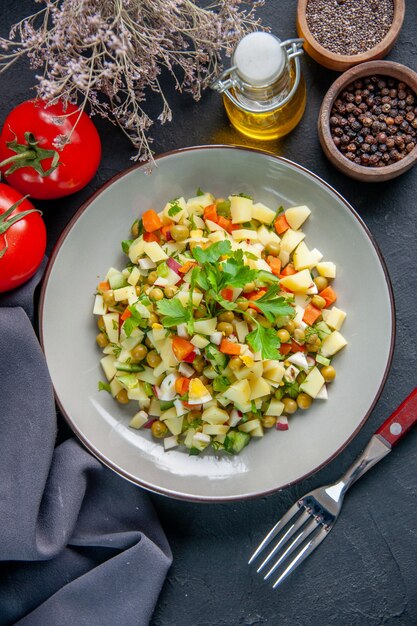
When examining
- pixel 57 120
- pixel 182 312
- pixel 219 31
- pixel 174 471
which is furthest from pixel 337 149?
pixel 174 471

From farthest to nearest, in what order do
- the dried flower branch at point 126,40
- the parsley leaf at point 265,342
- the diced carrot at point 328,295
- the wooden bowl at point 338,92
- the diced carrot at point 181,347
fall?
the diced carrot at point 328,295 → the wooden bowl at point 338,92 → the diced carrot at point 181,347 → the parsley leaf at point 265,342 → the dried flower branch at point 126,40

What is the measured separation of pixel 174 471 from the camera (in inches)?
115

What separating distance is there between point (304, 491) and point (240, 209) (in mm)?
1218

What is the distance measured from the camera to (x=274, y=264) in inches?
112

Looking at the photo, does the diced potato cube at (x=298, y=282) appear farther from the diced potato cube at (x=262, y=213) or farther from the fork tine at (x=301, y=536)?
the fork tine at (x=301, y=536)

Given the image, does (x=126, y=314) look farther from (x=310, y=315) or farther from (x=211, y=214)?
(x=310, y=315)

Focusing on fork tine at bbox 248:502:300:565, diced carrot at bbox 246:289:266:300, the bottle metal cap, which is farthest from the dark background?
diced carrot at bbox 246:289:266:300

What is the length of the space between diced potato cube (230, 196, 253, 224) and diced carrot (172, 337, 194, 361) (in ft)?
1.84

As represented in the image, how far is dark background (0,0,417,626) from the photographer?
9.81 ft

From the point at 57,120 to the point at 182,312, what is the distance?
2.73ft

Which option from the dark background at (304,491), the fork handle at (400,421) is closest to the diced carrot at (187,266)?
the dark background at (304,491)

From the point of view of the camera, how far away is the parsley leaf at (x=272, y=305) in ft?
8.57

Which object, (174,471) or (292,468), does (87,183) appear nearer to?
(174,471)

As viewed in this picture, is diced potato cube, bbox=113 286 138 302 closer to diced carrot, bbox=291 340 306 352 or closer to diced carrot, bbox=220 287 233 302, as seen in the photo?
diced carrot, bbox=220 287 233 302
